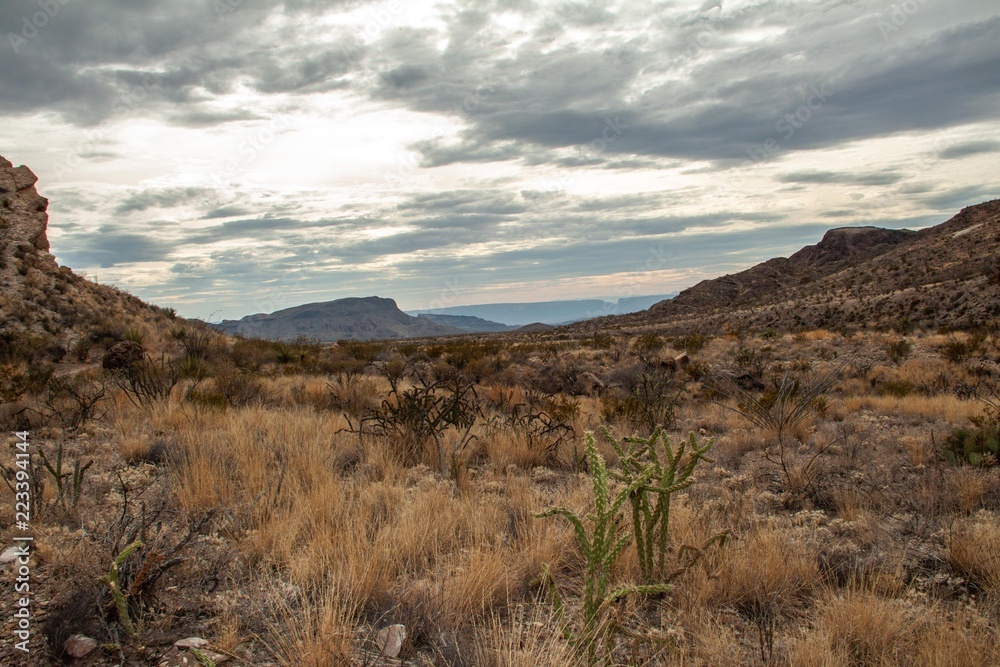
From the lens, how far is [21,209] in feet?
72.6

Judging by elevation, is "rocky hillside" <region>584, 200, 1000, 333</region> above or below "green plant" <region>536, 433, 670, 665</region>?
above

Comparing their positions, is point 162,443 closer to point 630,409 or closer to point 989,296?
point 630,409

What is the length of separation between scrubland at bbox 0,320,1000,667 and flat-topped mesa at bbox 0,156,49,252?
1885cm

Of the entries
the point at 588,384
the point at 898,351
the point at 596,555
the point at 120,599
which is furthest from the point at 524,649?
the point at 898,351

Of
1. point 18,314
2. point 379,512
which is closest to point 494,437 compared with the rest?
point 379,512

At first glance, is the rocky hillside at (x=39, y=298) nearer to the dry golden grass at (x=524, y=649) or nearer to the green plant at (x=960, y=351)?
the dry golden grass at (x=524, y=649)

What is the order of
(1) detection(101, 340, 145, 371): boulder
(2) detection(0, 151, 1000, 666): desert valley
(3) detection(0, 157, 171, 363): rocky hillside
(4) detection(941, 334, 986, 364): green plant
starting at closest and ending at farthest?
(2) detection(0, 151, 1000, 666): desert valley
(1) detection(101, 340, 145, 371): boulder
(4) detection(941, 334, 986, 364): green plant
(3) detection(0, 157, 171, 363): rocky hillside

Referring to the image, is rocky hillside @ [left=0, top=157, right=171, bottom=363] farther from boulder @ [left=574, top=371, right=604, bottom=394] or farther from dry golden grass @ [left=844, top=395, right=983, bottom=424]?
dry golden grass @ [left=844, top=395, right=983, bottom=424]

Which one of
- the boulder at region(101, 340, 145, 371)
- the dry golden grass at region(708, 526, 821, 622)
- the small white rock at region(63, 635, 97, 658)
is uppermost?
the boulder at region(101, 340, 145, 371)

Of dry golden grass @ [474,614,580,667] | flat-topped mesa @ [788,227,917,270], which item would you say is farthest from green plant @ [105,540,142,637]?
flat-topped mesa @ [788,227,917,270]

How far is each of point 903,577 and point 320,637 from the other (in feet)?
10.8

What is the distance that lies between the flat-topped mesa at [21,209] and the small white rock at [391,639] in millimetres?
25596

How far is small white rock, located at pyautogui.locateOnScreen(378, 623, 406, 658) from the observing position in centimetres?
254

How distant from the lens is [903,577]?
3.07 m
